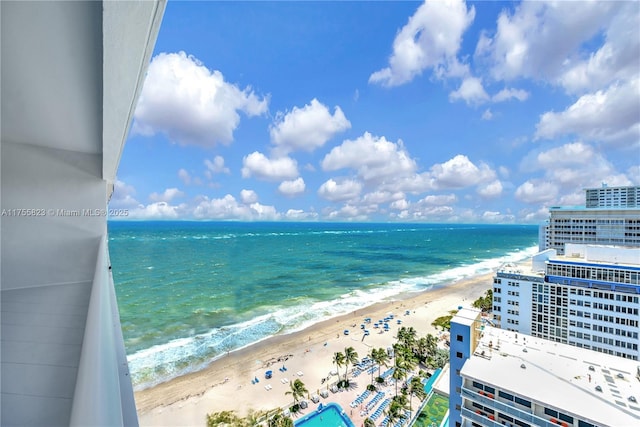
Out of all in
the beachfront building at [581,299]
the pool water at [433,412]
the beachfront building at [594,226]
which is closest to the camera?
the pool water at [433,412]

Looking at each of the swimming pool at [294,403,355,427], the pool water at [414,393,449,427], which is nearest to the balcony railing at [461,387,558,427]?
the pool water at [414,393,449,427]

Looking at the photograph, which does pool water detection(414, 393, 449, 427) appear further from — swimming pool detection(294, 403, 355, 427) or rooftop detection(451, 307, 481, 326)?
rooftop detection(451, 307, 481, 326)

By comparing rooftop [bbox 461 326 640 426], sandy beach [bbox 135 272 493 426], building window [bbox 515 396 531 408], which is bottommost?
sandy beach [bbox 135 272 493 426]

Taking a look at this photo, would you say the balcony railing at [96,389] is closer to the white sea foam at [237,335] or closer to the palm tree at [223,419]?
the palm tree at [223,419]

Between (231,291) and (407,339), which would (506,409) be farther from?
(231,291)

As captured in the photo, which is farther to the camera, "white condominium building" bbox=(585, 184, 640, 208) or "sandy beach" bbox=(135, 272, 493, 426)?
"white condominium building" bbox=(585, 184, 640, 208)

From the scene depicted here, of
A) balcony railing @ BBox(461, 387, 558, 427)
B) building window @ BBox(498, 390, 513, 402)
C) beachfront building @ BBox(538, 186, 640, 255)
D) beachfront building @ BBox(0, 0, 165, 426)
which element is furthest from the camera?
beachfront building @ BBox(538, 186, 640, 255)

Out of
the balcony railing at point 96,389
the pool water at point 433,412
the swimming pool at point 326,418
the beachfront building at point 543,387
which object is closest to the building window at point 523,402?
the beachfront building at point 543,387
